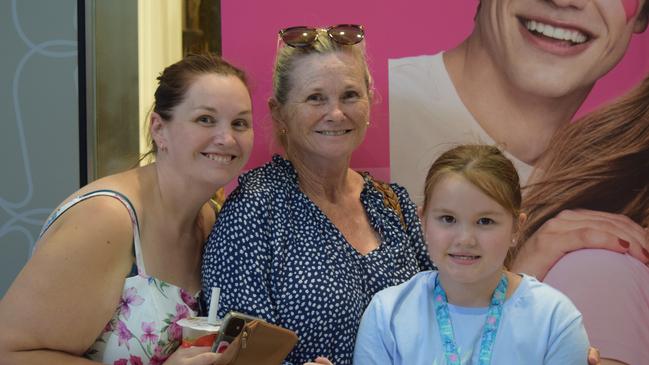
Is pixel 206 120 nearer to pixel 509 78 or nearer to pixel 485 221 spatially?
pixel 485 221

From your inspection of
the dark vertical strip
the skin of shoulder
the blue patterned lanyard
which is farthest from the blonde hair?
the dark vertical strip

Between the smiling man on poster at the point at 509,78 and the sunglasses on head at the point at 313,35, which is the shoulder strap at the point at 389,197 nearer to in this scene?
the smiling man on poster at the point at 509,78

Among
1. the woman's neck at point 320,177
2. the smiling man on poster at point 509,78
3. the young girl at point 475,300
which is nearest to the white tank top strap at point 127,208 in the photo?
the woman's neck at point 320,177

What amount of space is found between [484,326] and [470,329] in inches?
1.5

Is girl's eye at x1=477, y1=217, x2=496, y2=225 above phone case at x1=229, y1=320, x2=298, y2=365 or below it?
above

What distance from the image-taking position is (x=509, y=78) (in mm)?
2834

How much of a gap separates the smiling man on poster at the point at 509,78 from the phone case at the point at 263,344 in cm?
105

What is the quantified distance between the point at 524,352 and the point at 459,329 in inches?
6.8

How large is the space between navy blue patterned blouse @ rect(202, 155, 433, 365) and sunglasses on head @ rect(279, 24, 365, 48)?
0.45 meters

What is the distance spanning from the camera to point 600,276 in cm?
274

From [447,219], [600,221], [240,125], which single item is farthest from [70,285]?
[600,221]

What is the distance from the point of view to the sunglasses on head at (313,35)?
2.59 meters

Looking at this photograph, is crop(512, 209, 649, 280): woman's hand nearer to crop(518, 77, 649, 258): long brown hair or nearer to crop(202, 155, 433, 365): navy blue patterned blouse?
crop(518, 77, 649, 258): long brown hair

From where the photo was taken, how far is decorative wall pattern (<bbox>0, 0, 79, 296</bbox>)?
3219mm
